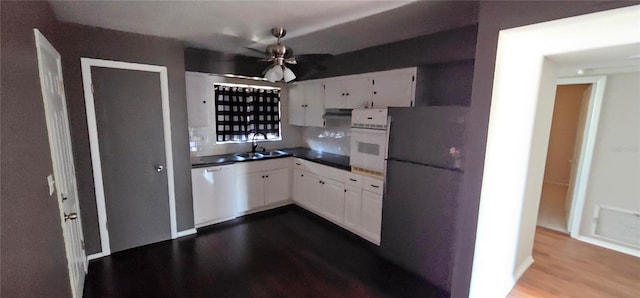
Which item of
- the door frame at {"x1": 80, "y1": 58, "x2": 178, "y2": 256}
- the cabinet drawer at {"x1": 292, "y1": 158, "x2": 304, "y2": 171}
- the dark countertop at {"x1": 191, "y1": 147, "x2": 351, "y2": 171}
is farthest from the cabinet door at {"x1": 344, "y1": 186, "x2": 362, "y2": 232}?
the door frame at {"x1": 80, "y1": 58, "x2": 178, "y2": 256}

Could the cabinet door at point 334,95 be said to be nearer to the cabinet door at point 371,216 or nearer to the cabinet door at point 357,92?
the cabinet door at point 357,92

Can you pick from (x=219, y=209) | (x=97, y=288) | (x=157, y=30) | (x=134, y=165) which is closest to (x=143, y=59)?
(x=157, y=30)

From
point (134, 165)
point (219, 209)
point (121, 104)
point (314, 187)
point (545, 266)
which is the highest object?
point (121, 104)

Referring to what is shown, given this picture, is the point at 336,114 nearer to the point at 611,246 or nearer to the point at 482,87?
the point at 482,87

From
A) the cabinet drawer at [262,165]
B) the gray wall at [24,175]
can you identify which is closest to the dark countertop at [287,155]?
the cabinet drawer at [262,165]

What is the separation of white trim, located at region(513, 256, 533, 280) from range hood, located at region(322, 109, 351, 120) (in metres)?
2.48

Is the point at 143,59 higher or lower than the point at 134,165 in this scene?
higher

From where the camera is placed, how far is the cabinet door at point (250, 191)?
12.5ft

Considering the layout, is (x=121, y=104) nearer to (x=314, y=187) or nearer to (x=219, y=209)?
(x=219, y=209)

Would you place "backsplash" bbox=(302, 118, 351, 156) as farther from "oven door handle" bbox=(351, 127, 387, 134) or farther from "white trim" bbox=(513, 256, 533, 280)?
"white trim" bbox=(513, 256, 533, 280)

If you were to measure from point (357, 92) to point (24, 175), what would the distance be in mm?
3018

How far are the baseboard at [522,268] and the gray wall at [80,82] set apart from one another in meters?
3.69

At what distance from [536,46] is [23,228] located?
3.00 meters

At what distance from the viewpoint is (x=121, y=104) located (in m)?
2.77
